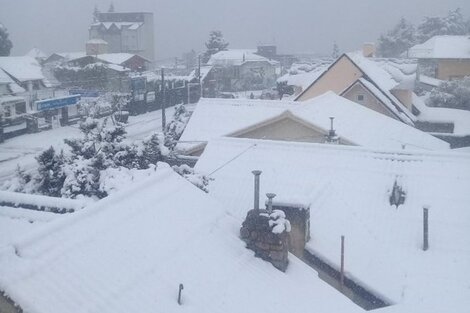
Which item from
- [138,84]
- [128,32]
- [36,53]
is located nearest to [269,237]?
[138,84]

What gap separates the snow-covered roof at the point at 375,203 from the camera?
33.2 ft

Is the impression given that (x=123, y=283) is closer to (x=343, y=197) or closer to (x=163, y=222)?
A: (x=163, y=222)

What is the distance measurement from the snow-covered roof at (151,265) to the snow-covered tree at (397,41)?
71.6 m

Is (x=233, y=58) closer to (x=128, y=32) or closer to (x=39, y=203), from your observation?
(x=128, y=32)

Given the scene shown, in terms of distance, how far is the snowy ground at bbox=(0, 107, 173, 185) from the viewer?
2880 cm

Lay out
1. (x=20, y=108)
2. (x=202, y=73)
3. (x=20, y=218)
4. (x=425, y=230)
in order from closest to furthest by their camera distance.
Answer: (x=20, y=218) < (x=425, y=230) < (x=20, y=108) < (x=202, y=73)

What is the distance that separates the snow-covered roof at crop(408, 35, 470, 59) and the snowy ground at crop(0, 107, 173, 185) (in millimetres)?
26592

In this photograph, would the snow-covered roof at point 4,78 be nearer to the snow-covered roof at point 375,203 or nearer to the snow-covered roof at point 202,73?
the snow-covered roof at point 202,73

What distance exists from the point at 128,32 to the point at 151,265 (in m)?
84.1

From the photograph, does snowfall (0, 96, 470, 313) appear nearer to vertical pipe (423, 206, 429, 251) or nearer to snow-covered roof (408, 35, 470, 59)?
vertical pipe (423, 206, 429, 251)

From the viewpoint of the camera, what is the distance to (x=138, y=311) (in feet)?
20.6

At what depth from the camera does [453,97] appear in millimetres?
41844

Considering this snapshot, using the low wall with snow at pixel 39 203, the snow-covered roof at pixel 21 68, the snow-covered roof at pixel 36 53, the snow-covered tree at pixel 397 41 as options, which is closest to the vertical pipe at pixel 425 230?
the low wall with snow at pixel 39 203

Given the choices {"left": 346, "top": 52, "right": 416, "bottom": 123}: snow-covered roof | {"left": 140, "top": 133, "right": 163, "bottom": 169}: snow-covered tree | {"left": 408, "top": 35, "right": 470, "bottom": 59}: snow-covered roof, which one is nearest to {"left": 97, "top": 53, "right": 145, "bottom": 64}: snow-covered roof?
{"left": 408, "top": 35, "right": 470, "bottom": 59}: snow-covered roof
